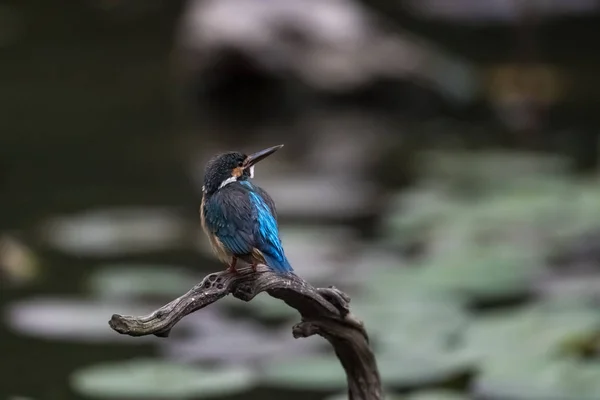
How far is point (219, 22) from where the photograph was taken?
1258 centimetres

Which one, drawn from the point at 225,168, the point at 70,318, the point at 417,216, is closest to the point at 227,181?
the point at 225,168

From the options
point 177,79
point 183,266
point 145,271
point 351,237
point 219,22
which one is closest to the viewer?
point 145,271

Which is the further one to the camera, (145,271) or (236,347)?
(145,271)

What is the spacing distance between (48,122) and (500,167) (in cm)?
464

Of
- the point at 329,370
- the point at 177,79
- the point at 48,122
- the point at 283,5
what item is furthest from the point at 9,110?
the point at 329,370

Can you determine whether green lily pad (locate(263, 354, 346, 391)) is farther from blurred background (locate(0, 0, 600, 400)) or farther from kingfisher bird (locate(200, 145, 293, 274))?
kingfisher bird (locate(200, 145, 293, 274))

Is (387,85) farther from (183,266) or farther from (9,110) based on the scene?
(183,266)

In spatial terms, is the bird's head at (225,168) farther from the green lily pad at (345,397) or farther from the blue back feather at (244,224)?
the green lily pad at (345,397)

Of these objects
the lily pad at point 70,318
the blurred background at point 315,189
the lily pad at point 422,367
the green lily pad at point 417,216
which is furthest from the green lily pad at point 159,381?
the green lily pad at point 417,216

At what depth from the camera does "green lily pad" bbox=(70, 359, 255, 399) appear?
4719mm

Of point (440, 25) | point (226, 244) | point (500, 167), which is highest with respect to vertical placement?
point (440, 25)

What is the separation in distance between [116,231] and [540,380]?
3840 millimetres

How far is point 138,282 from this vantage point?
6562 mm

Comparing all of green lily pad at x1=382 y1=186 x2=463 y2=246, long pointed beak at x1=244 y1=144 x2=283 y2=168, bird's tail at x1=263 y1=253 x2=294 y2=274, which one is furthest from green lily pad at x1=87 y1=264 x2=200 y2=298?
bird's tail at x1=263 y1=253 x2=294 y2=274
